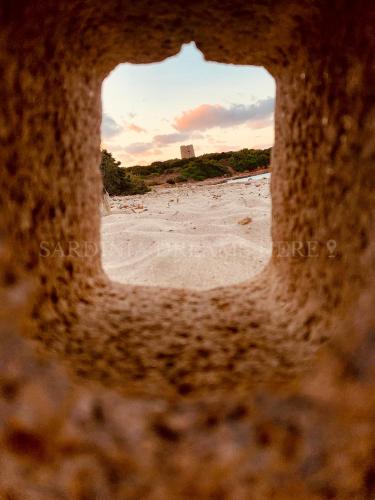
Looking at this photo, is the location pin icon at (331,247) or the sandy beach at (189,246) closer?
the location pin icon at (331,247)

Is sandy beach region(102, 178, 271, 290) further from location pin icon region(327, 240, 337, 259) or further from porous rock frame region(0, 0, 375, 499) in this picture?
location pin icon region(327, 240, 337, 259)

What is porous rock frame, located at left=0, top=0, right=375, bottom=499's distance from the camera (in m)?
0.48

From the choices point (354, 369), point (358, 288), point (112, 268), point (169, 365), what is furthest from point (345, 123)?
point (112, 268)

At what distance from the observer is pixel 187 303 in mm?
1189

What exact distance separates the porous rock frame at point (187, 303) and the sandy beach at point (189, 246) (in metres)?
0.70

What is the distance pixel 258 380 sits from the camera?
609 mm

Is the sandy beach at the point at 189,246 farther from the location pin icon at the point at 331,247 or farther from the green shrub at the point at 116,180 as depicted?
the green shrub at the point at 116,180

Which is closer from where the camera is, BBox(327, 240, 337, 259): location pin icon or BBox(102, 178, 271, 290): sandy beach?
BBox(327, 240, 337, 259): location pin icon

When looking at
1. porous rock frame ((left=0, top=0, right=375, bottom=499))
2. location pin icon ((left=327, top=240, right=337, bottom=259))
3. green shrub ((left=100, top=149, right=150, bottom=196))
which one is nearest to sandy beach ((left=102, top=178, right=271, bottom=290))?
porous rock frame ((left=0, top=0, right=375, bottom=499))

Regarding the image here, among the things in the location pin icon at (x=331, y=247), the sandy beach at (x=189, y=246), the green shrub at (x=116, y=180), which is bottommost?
the sandy beach at (x=189, y=246)

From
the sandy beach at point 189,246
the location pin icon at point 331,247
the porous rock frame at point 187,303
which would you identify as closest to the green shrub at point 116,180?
the sandy beach at point 189,246

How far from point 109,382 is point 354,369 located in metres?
0.38

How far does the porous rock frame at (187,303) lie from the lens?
0.48 m

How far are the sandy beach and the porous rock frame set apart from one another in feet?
2.29
